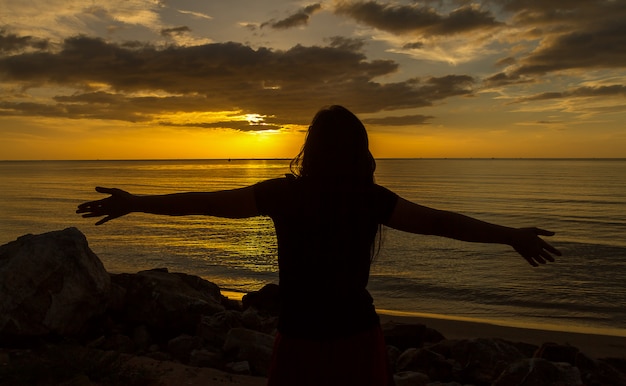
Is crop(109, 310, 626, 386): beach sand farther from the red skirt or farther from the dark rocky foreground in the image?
the red skirt

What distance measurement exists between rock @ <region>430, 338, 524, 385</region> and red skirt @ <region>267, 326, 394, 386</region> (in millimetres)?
6548

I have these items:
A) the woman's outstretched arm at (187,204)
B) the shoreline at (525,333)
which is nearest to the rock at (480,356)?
the shoreline at (525,333)

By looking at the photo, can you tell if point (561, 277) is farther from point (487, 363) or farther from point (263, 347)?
point (263, 347)

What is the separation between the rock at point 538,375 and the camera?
6848 mm

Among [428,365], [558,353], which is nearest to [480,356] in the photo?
[428,365]

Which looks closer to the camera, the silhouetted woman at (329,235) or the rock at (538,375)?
the silhouetted woman at (329,235)

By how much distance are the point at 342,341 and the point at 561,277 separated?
18329 millimetres

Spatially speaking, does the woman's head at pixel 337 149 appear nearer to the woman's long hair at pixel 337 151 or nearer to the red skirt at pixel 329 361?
the woman's long hair at pixel 337 151

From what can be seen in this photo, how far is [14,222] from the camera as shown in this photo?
3306 cm

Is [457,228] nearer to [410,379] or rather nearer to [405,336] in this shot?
[410,379]

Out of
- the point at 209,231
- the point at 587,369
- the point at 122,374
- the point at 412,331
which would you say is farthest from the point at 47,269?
the point at 209,231

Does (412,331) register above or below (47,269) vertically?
below

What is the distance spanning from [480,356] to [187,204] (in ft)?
25.2

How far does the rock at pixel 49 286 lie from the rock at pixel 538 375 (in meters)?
6.37
